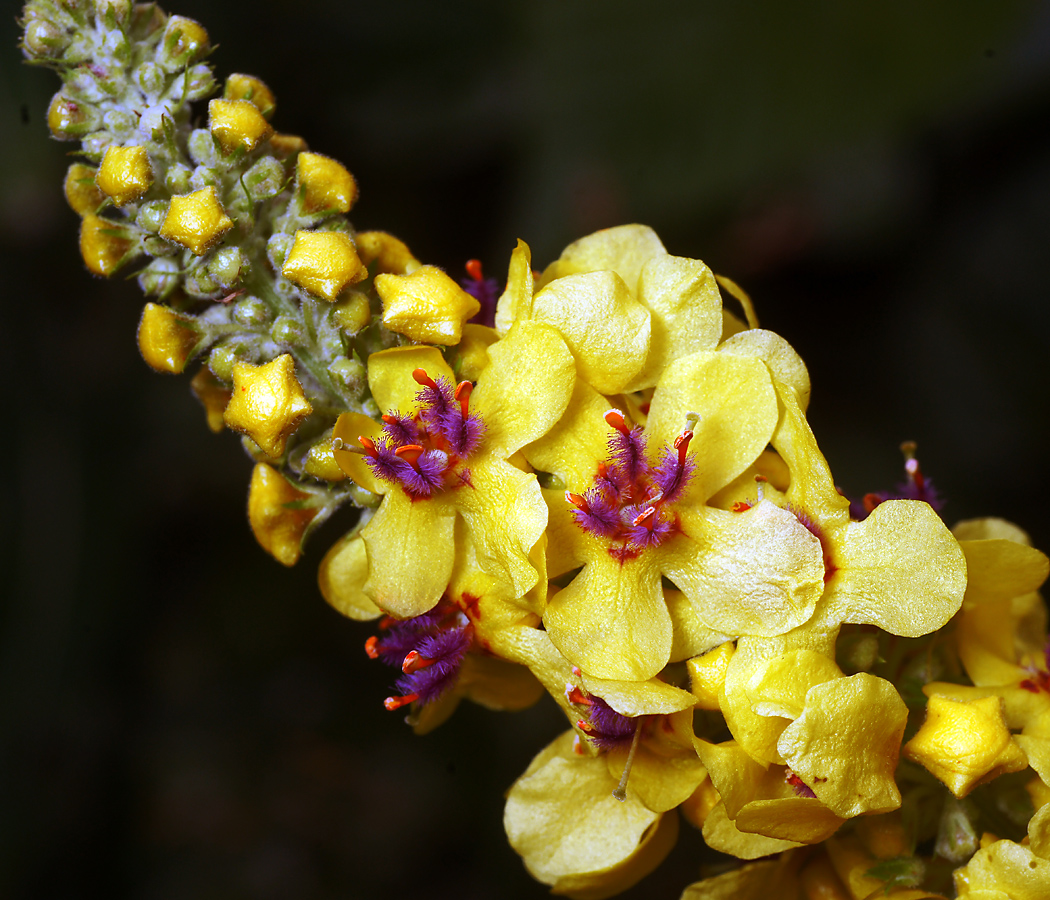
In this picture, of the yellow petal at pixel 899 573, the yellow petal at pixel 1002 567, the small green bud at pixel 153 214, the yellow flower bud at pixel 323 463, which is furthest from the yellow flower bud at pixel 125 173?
the yellow petal at pixel 1002 567

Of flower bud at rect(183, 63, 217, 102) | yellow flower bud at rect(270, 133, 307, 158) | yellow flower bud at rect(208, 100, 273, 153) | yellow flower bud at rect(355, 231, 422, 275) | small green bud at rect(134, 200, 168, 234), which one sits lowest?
yellow flower bud at rect(355, 231, 422, 275)

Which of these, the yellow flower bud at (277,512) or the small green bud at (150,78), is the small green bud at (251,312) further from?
the small green bud at (150,78)

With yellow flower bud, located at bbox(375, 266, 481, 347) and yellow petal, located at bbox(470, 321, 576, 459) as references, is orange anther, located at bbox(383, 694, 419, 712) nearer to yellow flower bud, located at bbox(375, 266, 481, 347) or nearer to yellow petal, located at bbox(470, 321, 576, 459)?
yellow petal, located at bbox(470, 321, 576, 459)

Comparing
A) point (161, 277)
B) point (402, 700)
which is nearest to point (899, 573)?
point (402, 700)

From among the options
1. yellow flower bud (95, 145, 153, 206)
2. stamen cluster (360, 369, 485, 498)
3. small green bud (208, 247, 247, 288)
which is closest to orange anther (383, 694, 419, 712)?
stamen cluster (360, 369, 485, 498)

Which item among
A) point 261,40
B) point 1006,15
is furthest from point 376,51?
point 1006,15

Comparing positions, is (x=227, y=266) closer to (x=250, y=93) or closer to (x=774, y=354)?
(x=250, y=93)

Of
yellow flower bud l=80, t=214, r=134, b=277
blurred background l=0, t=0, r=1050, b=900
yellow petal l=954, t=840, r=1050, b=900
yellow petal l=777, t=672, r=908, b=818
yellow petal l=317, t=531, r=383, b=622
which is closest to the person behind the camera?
yellow petal l=777, t=672, r=908, b=818
